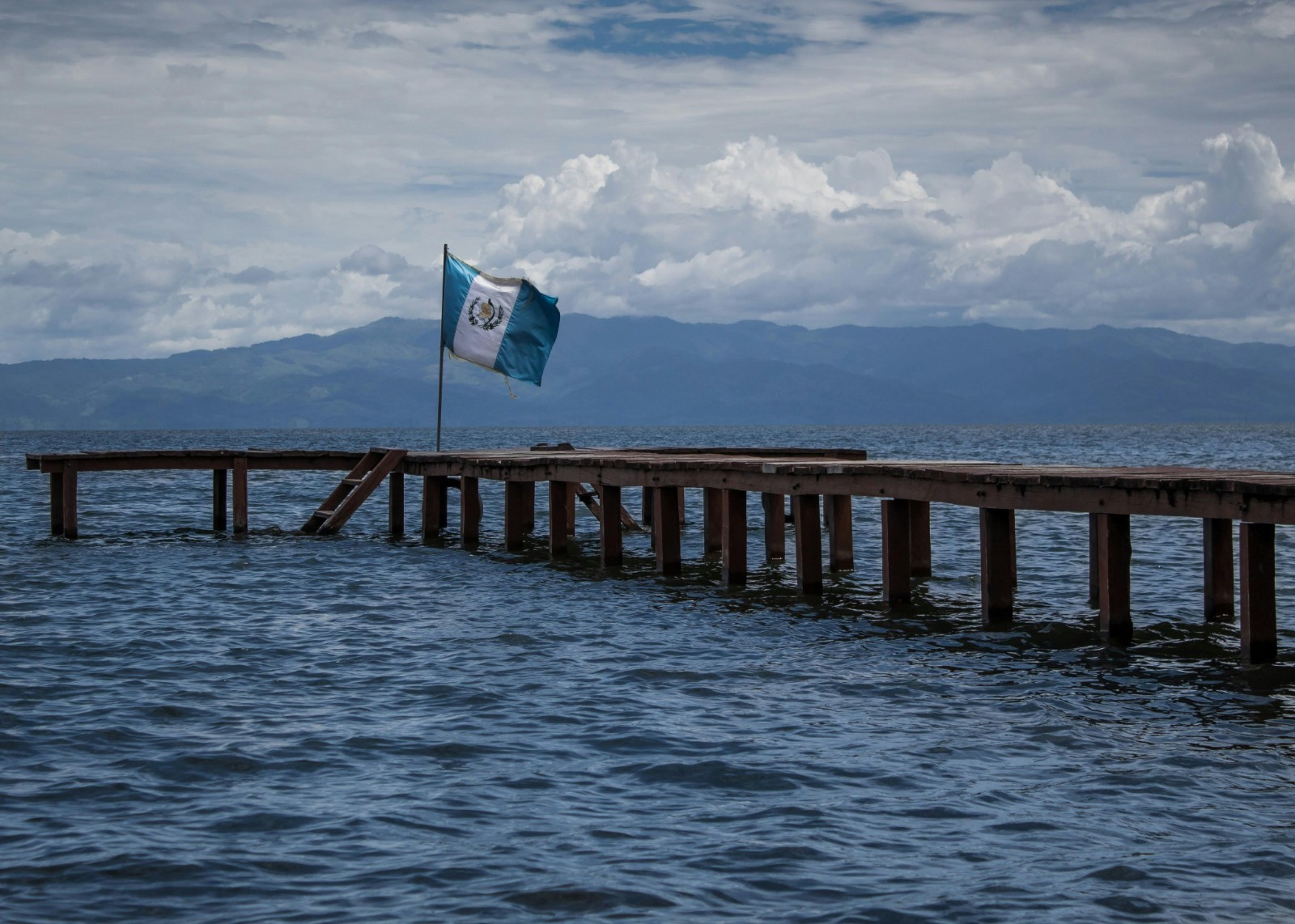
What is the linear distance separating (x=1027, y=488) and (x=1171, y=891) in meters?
7.91

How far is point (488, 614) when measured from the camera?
18031 millimetres

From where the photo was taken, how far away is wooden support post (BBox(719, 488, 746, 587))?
Result: 20.1 metres

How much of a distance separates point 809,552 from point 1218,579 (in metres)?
5.22

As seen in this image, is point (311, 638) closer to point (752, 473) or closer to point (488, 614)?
point (488, 614)

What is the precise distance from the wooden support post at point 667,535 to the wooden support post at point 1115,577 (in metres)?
7.50

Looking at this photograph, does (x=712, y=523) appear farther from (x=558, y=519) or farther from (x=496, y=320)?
(x=496, y=320)

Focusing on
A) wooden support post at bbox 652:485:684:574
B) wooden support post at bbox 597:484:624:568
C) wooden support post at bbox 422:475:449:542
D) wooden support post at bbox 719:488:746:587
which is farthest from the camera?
wooden support post at bbox 422:475:449:542

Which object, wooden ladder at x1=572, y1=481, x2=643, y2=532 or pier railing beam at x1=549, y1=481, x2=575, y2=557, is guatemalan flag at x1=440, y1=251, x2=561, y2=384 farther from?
pier railing beam at x1=549, y1=481, x2=575, y2=557

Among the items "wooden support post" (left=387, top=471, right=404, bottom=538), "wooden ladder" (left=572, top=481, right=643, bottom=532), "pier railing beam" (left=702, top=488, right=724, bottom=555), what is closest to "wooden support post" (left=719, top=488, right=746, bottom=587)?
"pier railing beam" (left=702, top=488, right=724, bottom=555)

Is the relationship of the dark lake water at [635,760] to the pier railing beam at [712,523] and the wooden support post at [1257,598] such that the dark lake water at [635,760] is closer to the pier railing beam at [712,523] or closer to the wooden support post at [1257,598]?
the wooden support post at [1257,598]

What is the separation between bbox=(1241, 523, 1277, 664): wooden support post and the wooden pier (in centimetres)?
2

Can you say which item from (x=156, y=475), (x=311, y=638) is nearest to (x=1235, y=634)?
(x=311, y=638)

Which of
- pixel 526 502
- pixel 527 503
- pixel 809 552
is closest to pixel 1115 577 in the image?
pixel 809 552

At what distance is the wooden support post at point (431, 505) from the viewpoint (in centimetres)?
2816
